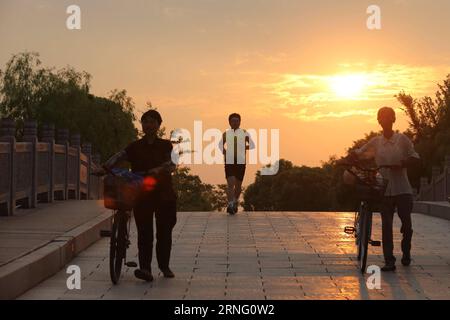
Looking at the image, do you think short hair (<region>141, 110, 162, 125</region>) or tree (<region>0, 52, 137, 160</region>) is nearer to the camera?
short hair (<region>141, 110, 162, 125</region>)

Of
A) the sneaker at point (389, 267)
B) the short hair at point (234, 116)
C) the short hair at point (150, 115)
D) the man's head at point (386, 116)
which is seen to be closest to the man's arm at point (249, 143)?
the short hair at point (234, 116)

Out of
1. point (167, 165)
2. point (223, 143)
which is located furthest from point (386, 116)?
point (223, 143)

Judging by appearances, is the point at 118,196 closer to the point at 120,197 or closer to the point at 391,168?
the point at 120,197

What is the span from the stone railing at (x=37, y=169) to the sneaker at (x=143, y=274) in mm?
7133

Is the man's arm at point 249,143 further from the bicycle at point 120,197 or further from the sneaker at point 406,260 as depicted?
the bicycle at point 120,197

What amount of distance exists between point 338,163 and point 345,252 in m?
2.72

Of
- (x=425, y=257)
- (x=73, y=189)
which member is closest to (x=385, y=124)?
(x=425, y=257)

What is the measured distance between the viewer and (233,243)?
15492 mm

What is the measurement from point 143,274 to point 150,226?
529 mm

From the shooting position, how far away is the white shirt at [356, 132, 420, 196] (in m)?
12.0

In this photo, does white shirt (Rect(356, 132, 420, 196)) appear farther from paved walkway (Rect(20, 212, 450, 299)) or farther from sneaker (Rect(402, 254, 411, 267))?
paved walkway (Rect(20, 212, 450, 299))

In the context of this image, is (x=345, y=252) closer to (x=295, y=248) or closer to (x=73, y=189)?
(x=295, y=248)

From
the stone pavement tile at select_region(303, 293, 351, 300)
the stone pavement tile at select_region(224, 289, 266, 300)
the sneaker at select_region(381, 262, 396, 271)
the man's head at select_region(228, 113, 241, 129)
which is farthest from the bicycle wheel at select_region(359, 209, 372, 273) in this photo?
the man's head at select_region(228, 113, 241, 129)

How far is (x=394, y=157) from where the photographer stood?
1202cm
